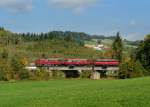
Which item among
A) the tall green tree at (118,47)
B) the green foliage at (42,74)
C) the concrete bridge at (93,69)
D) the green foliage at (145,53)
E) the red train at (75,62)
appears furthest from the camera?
the tall green tree at (118,47)

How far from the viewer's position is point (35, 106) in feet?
65.7

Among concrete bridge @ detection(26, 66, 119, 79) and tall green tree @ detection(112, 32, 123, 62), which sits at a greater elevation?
tall green tree @ detection(112, 32, 123, 62)

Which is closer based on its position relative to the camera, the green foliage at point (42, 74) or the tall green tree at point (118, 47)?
the green foliage at point (42, 74)

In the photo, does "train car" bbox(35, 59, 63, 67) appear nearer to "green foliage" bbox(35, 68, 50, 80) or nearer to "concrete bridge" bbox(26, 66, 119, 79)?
"concrete bridge" bbox(26, 66, 119, 79)

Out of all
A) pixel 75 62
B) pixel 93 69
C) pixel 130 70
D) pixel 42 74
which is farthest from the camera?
pixel 75 62

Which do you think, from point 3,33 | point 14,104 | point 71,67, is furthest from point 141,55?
point 3,33

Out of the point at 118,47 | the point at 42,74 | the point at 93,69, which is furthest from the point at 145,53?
the point at 118,47

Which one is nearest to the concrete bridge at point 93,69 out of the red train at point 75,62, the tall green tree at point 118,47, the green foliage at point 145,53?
the red train at point 75,62

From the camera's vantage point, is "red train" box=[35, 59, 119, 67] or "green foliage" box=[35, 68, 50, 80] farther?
"red train" box=[35, 59, 119, 67]

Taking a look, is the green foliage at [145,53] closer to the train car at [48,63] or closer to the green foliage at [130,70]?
the green foliage at [130,70]

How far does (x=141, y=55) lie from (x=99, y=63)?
11.8 meters

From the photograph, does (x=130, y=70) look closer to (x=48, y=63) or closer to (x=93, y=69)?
(x=93, y=69)

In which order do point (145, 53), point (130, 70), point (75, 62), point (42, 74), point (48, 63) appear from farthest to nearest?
point (75, 62) < point (48, 63) < point (145, 53) < point (42, 74) < point (130, 70)

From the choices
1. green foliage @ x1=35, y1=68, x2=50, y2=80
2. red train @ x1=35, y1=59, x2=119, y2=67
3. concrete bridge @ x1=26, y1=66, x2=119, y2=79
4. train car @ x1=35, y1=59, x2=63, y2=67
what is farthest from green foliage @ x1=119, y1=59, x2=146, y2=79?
train car @ x1=35, y1=59, x2=63, y2=67
